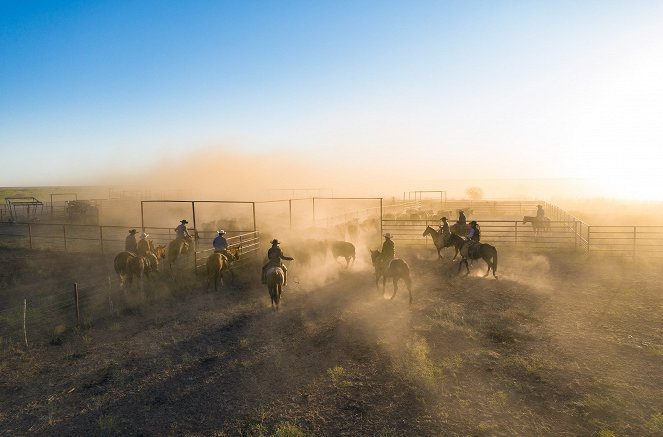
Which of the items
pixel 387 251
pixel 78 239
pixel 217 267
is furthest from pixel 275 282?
pixel 78 239

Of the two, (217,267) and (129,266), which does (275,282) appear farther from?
(129,266)

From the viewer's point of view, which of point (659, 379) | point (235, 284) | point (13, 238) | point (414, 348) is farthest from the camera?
point (13, 238)

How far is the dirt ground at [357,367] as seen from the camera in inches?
243

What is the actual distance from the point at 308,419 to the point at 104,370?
4.68m

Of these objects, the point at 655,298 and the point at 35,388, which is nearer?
the point at 35,388

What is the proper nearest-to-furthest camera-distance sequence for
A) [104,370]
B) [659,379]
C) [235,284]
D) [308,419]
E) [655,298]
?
[308,419], [659,379], [104,370], [655,298], [235,284]

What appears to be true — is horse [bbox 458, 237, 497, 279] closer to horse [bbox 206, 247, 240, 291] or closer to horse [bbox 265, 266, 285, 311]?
horse [bbox 265, 266, 285, 311]

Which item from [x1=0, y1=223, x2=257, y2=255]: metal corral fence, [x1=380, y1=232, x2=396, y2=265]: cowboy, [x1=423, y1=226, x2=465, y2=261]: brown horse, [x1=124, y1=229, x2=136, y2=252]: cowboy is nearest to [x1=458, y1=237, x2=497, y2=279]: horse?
[x1=423, y1=226, x2=465, y2=261]: brown horse

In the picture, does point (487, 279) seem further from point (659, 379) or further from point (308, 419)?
point (308, 419)

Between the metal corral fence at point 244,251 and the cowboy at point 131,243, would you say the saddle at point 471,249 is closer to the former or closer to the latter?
the metal corral fence at point 244,251

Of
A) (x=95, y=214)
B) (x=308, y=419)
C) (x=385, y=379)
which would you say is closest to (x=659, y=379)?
(x=385, y=379)

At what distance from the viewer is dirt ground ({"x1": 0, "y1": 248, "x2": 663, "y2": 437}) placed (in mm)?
6172

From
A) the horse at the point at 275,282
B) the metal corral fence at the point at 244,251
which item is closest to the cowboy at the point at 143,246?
the metal corral fence at the point at 244,251

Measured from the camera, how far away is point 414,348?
341 inches
